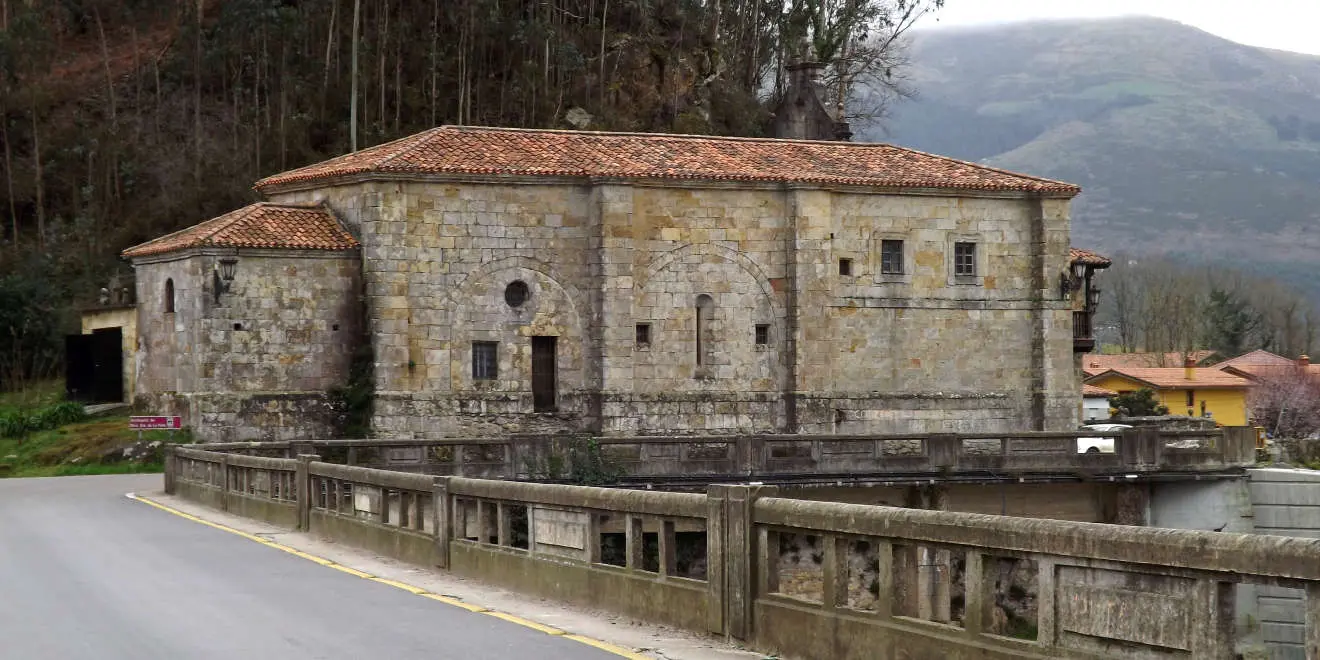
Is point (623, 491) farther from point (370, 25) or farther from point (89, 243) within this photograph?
point (370, 25)

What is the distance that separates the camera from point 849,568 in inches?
462

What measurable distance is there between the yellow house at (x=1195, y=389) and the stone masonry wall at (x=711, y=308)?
39476 millimetres

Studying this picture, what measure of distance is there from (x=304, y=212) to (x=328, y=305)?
2.95 m

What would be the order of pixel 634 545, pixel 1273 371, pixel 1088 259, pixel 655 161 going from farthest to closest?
1. pixel 1273 371
2. pixel 1088 259
3. pixel 655 161
4. pixel 634 545

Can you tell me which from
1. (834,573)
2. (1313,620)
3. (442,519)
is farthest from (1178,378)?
(1313,620)

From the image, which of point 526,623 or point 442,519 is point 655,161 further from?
point 526,623

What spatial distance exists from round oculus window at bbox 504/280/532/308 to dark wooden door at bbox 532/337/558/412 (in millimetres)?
1034

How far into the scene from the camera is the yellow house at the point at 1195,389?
273 ft

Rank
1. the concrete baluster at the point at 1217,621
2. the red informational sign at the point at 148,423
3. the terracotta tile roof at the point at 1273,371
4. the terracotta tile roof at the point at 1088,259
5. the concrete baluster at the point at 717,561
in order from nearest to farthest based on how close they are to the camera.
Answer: the concrete baluster at the point at 1217,621 < the concrete baluster at the point at 717,561 < the red informational sign at the point at 148,423 < the terracotta tile roof at the point at 1088,259 < the terracotta tile roof at the point at 1273,371

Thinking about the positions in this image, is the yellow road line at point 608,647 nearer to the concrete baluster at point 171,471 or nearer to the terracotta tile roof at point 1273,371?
the concrete baluster at point 171,471

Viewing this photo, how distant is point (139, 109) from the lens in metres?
67.4

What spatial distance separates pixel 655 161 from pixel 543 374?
654 centimetres

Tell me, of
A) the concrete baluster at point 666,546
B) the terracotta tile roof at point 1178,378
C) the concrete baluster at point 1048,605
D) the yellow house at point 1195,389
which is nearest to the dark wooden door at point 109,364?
the concrete baluster at point 666,546

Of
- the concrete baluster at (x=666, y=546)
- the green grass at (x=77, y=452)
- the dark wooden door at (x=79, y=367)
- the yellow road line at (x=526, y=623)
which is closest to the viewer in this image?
the yellow road line at (x=526, y=623)
